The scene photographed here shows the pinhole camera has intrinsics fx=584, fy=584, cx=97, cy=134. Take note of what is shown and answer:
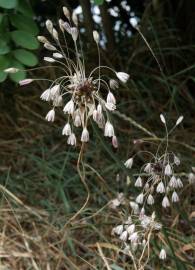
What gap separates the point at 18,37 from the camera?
1.49 metres

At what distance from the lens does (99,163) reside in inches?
77.4

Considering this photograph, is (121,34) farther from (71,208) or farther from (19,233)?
(19,233)

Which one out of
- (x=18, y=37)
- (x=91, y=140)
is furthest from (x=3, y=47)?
(x=91, y=140)

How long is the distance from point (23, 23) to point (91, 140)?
63cm

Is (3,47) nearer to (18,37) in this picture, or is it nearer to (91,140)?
(18,37)

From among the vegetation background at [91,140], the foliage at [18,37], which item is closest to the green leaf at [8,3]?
the vegetation background at [91,140]

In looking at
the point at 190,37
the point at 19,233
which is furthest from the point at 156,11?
the point at 19,233

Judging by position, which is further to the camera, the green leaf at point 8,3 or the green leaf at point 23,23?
the green leaf at point 23,23

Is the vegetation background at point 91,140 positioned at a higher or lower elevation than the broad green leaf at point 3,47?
lower

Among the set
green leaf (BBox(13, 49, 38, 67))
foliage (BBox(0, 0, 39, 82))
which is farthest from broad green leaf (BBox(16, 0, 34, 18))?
green leaf (BBox(13, 49, 38, 67))

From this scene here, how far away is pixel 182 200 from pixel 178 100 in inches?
17.9

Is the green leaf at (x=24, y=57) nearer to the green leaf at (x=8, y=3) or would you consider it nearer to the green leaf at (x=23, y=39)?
the green leaf at (x=23, y=39)

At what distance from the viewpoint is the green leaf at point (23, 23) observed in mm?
1506

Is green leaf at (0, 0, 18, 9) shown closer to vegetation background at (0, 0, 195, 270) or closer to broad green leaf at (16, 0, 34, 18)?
vegetation background at (0, 0, 195, 270)
